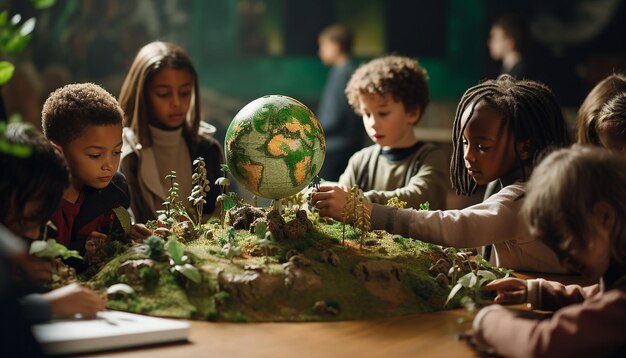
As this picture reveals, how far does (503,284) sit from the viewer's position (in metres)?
3.16

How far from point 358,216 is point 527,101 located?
0.90 metres

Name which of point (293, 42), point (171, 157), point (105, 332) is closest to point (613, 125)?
point (171, 157)

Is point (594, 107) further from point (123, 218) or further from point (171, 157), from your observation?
point (123, 218)

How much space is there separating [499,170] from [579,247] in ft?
3.83

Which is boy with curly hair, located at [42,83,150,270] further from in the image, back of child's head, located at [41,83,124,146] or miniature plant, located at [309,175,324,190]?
miniature plant, located at [309,175,324,190]

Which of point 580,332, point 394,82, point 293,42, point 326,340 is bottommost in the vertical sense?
point 326,340

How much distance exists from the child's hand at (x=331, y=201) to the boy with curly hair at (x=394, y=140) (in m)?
1.27

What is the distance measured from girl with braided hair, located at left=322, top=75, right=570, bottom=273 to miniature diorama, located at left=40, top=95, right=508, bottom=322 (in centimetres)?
Result: 12

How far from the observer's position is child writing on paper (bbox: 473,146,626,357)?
8.00 feet

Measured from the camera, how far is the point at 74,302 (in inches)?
109

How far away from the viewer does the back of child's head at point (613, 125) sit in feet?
13.6

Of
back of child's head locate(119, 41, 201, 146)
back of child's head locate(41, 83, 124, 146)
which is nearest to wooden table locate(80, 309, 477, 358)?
back of child's head locate(41, 83, 124, 146)

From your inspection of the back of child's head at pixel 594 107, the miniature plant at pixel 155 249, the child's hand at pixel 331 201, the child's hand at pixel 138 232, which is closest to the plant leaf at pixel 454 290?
the child's hand at pixel 331 201

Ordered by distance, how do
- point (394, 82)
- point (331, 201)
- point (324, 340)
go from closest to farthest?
1. point (324, 340)
2. point (331, 201)
3. point (394, 82)
